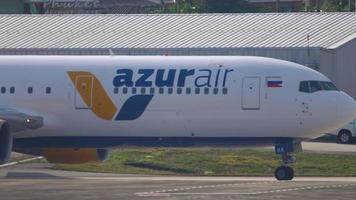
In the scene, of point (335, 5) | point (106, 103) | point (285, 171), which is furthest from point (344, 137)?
point (335, 5)

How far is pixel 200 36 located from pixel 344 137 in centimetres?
814

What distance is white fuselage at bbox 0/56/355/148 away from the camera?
33688mm

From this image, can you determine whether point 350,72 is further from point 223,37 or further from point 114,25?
point 114,25

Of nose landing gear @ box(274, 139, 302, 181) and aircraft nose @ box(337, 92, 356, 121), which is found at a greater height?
aircraft nose @ box(337, 92, 356, 121)

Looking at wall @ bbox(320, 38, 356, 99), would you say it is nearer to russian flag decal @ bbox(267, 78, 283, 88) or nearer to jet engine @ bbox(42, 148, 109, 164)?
jet engine @ bbox(42, 148, 109, 164)

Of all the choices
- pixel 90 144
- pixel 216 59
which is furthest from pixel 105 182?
pixel 216 59

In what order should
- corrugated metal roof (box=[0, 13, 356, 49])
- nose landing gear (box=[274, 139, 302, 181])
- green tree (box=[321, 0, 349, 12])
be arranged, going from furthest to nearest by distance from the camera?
green tree (box=[321, 0, 349, 12]) → corrugated metal roof (box=[0, 13, 356, 49]) → nose landing gear (box=[274, 139, 302, 181])

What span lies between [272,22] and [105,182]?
28409 mm

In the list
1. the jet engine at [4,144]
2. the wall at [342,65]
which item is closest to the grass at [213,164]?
the jet engine at [4,144]

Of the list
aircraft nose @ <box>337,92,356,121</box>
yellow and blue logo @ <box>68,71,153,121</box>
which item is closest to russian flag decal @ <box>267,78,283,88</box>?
aircraft nose @ <box>337,92,356,121</box>

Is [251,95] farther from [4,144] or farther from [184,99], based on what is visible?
[4,144]

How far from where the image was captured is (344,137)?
185ft

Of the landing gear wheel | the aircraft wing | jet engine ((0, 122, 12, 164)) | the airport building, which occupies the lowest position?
the landing gear wheel

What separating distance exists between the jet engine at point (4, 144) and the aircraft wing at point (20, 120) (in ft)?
2.35
